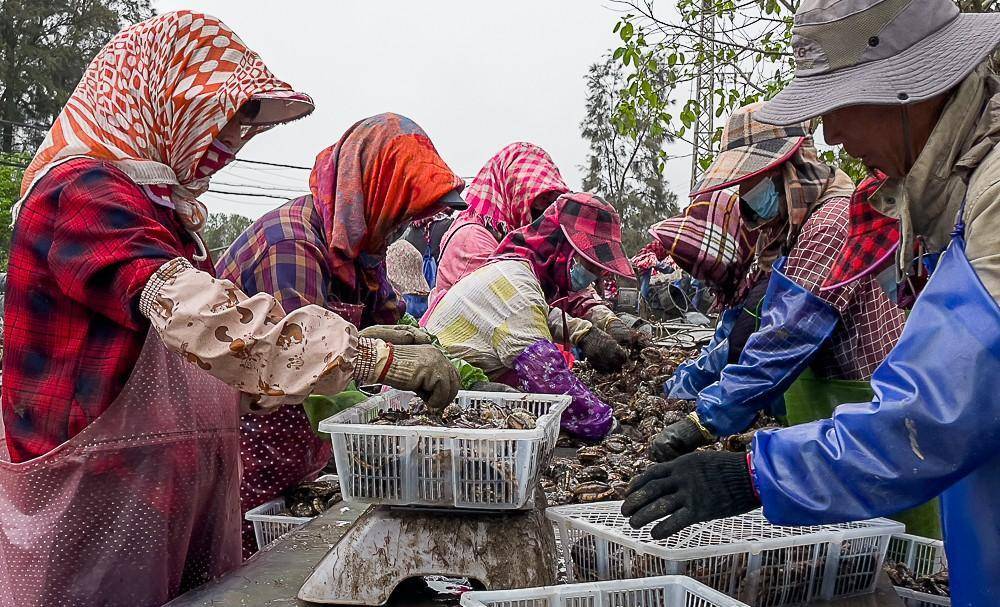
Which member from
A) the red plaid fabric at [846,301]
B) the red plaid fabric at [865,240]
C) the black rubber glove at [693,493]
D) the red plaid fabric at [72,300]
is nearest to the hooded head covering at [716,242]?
the red plaid fabric at [846,301]

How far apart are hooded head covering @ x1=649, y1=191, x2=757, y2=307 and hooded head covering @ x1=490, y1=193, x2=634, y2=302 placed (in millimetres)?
1083

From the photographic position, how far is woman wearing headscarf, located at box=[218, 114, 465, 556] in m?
2.94

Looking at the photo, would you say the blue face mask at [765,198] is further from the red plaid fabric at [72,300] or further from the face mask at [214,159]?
the red plaid fabric at [72,300]

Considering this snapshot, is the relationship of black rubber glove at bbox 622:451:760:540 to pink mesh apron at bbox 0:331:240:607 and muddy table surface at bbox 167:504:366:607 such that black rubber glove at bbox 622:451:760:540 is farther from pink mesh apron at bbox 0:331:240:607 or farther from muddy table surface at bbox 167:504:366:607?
pink mesh apron at bbox 0:331:240:607

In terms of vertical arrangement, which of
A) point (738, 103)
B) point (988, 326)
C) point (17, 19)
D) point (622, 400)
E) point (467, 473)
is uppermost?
point (17, 19)

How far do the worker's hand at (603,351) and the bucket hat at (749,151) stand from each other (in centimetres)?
281

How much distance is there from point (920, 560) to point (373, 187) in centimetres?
224

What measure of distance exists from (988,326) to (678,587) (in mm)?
828

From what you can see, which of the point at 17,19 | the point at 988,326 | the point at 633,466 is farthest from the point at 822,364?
the point at 17,19

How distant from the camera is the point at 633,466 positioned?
338cm

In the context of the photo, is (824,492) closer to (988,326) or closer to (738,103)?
(988,326)

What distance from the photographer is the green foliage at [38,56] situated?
102 feet

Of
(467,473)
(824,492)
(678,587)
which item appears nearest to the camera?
(824,492)

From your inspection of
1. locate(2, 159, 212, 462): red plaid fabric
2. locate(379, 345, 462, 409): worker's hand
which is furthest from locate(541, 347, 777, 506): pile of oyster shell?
locate(2, 159, 212, 462): red plaid fabric
